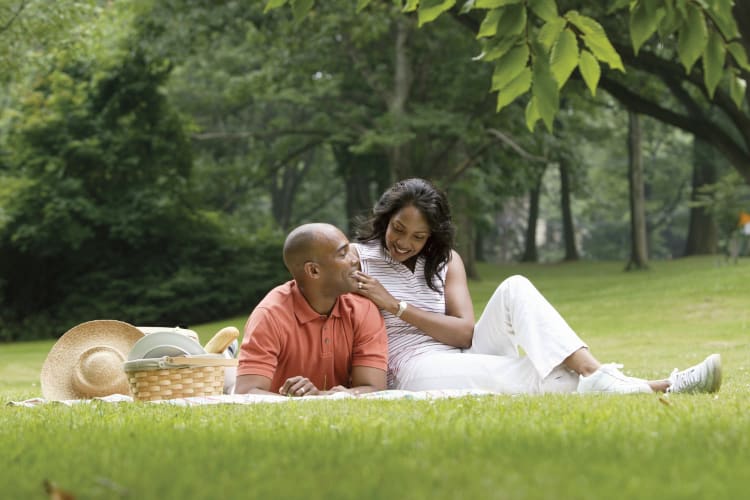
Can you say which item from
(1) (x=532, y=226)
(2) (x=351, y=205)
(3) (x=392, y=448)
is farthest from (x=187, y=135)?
(3) (x=392, y=448)

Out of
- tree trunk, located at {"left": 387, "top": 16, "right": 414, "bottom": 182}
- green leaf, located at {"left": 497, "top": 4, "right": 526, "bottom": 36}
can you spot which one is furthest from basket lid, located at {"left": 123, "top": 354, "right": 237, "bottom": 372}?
tree trunk, located at {"left": 387, "top": 16, "right": 414, "bottom": 182}

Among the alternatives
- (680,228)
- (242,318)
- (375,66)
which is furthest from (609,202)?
(242,318)

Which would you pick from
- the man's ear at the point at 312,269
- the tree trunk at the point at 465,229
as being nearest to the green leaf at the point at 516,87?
the man's ear at the point at 312,269

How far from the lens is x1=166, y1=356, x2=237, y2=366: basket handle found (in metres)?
6.50

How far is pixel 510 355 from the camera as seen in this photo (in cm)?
677

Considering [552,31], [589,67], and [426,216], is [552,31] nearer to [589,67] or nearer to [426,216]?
[589,67]

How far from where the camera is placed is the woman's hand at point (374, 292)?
6.63 metres

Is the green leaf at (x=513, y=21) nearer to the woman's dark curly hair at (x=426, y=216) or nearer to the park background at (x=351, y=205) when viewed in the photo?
the park background at (x=351, y=205)

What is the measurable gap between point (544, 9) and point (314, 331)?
2706mm

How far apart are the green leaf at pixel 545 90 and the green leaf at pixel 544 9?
19 centimetres

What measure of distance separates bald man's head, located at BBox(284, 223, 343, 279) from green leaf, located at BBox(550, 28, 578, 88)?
2.21 metres

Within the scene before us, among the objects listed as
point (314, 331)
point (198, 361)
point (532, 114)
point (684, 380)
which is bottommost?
point (684, 380)

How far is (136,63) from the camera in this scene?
87.0 feet

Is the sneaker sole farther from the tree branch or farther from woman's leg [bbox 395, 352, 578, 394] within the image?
the tree branch
